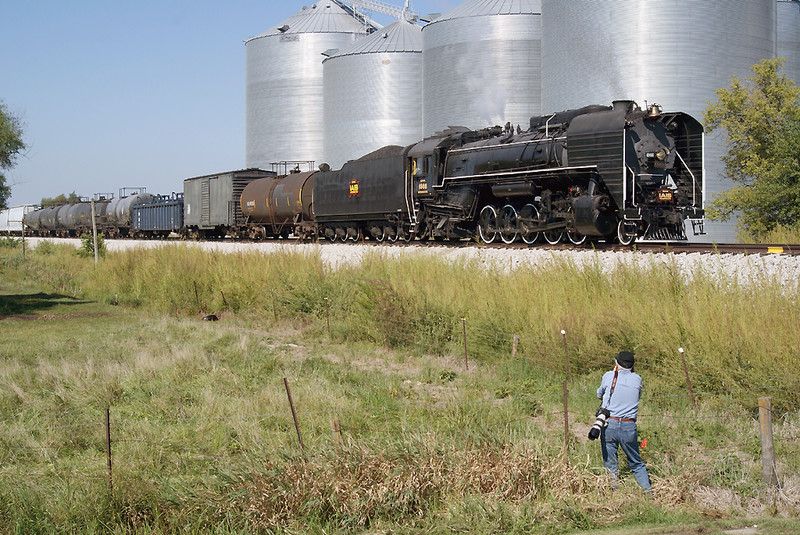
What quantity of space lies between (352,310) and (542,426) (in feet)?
28.1

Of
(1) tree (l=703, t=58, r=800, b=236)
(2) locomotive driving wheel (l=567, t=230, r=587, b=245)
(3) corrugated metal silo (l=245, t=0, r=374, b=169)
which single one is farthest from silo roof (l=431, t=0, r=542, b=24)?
(2) locomotive driving wheel (l=567, t=230, r=587, b=245)

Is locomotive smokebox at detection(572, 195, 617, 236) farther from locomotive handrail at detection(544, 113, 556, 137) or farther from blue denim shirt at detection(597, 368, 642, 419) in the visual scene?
blue denim shirt at detection(597, 368, 642, 419)

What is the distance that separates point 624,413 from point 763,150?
28.7 metres

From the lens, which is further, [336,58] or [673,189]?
[336,58]

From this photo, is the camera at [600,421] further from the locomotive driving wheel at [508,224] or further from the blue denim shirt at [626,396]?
the locomotive driving wheel at [508,224]

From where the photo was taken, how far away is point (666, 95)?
38.8 meters

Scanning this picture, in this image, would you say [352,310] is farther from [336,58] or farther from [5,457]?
[336,58]

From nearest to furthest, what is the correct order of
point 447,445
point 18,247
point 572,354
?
point 447,445, point 572,354, point 18,247

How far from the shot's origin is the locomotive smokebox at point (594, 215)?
61.4 ft

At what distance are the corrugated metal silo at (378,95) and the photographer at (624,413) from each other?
5197 centimetres

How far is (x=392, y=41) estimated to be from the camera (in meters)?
61.2

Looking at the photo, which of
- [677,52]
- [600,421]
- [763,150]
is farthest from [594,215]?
[677,52]

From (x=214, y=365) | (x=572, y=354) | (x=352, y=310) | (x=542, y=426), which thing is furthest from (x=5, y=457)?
(x=352, y=310)

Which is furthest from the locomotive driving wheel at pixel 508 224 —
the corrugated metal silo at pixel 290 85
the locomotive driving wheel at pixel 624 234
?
the corrugated metal silo at pixel 290 85
